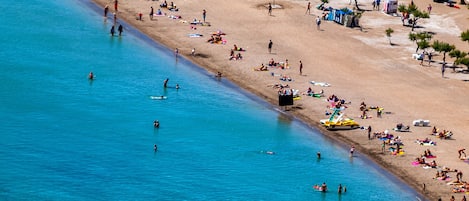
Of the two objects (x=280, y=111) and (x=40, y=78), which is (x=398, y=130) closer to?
(x=280, y=111)

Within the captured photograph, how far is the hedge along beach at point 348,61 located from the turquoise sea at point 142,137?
9.12ft

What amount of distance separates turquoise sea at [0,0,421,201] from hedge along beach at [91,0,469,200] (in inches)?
109

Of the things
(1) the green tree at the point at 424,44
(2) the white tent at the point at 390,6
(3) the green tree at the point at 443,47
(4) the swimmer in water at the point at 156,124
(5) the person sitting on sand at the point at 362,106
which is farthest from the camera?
(2) the white tent at the point at 390,6

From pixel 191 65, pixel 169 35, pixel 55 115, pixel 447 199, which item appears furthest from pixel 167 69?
pixel 447 199

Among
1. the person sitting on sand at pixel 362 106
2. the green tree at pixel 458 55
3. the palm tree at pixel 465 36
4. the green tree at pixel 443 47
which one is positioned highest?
the palm tree at pixel 465 36

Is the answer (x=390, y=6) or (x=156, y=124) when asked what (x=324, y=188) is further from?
(x=390, y=6)

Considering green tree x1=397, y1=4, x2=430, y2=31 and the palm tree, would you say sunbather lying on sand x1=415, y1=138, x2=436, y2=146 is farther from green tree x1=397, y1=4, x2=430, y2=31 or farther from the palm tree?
green tree x1=397, y1=4, x2=430, y2=31

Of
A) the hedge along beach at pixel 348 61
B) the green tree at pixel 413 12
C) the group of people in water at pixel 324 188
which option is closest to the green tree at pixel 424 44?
the hedge along beach at pixel 348 61

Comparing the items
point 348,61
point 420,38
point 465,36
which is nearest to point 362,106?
point 348,61

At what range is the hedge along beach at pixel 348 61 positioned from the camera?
12025 centimetres

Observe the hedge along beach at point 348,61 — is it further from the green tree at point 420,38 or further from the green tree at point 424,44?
the green tree at point 424,44

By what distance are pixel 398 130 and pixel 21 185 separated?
40498 mm

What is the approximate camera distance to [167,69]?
14100cm

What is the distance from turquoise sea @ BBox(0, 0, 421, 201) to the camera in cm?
10650
